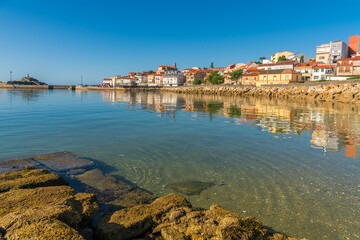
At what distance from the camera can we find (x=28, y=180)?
228 inches

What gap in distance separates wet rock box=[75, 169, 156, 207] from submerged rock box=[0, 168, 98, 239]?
0.87 metres

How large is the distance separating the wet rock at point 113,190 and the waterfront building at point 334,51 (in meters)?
95.5

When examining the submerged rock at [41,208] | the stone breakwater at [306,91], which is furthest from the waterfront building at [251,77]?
the submerged rock at [41,208]

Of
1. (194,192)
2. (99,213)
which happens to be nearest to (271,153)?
(194,192)

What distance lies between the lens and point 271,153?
10289 millimetres

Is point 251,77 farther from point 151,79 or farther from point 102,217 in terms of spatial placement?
point 102,217

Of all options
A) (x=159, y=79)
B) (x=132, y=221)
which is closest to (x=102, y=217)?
(x=132, y=221)

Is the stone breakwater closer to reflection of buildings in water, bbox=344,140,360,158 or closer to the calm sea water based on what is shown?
the calm sea water

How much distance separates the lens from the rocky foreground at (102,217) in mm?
3432

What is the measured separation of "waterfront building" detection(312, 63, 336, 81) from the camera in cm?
7400

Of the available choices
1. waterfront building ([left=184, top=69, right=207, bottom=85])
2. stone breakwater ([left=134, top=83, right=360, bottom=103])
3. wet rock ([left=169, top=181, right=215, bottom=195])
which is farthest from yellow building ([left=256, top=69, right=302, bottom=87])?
wet rock ([left=169, top=181, right=215, bottom=195])

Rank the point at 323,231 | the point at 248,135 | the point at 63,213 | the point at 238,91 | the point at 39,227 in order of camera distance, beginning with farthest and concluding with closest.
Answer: the point at 238,91, the point at 248,135, the point at 323,231, the point at 63,213, the point at 39,227

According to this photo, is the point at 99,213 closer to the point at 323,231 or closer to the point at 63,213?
the point at 63,213

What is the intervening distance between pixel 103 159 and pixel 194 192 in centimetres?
455
